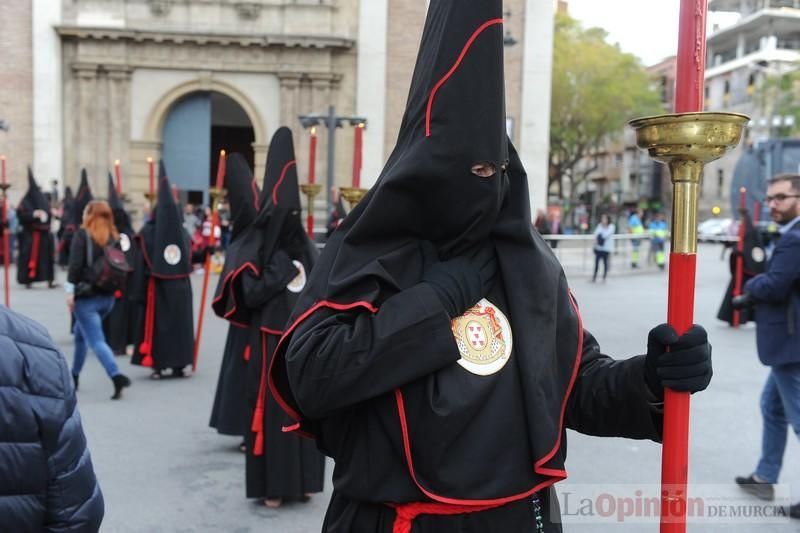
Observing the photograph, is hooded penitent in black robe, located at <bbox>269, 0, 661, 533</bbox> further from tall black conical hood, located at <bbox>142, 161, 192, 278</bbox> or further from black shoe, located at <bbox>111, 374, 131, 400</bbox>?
tall black conical hood, located at <bbox>142, 161, 192, 278</bbox>

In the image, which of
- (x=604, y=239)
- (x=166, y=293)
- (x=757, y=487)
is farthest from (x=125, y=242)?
(x=604, y=239)

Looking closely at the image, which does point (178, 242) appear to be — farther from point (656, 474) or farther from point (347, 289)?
point (347, 289)

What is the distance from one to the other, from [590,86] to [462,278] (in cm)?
4552

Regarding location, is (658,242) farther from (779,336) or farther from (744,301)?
(779,336)

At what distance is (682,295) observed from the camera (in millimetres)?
2002

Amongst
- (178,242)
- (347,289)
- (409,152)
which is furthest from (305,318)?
(178,242)

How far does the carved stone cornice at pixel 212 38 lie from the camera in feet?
83.9

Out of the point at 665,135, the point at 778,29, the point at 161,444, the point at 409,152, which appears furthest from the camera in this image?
the point at 778,29

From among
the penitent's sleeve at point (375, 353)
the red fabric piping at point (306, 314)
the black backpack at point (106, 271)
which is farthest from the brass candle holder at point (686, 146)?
the black backpack at point (106, 271)

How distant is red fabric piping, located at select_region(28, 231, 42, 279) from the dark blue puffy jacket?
1567 cm

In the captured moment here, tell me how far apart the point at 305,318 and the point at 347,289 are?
17 cm

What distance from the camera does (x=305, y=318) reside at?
2.27m

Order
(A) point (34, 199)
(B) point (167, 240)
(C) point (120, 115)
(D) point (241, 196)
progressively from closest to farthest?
(D) point (241, 196) < (B) point (167, 240) < (A) point (34, 199) < (C) point (120, 115)

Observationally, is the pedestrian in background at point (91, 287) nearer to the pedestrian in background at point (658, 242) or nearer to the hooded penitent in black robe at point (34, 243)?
the hooded penitent in black robe at point (34, 243)
